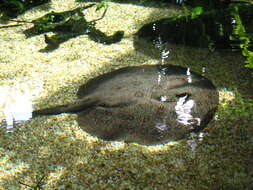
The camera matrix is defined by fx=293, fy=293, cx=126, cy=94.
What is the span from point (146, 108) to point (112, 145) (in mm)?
466

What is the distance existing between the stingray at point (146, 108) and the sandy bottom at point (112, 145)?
0.14 m

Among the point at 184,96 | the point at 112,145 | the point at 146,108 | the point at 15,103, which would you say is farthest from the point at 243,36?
the point at 15,103

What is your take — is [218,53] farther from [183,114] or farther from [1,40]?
[1,40]

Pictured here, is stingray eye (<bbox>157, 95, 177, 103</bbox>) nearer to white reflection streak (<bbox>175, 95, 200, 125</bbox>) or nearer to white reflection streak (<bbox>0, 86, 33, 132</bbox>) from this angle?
white reflection streak (<bbox>175, 95, 200, 125</bbox>)

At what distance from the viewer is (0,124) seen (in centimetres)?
317

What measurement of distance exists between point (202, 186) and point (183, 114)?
68cm

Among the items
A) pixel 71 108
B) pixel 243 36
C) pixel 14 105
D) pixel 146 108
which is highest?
pixel 243 36

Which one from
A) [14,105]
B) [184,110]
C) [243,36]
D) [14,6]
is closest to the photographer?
[184,110]

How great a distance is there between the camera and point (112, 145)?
107 inches

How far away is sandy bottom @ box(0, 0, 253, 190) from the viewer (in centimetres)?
235

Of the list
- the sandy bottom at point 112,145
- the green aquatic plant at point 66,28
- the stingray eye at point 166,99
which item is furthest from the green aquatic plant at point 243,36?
the green aquatic plant at point 66,28

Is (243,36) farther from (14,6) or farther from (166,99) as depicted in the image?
(14,6)

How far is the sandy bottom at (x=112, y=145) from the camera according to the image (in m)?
2.35

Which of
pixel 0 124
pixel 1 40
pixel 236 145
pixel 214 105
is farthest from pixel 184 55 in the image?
pixel 1 40
